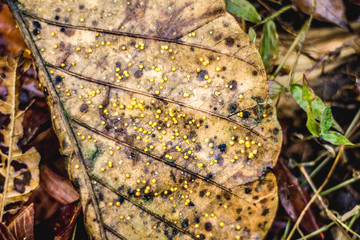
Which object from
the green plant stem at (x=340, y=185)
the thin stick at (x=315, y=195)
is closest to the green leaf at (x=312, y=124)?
the thin stick at (x=315, y=195)

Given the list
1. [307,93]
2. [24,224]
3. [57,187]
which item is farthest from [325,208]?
[24,224]

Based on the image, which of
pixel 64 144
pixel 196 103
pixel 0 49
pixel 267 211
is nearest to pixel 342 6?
pixel 196 103

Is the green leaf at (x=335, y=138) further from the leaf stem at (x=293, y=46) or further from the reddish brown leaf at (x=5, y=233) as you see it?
the reddish brown leaf at (x=5, y=233)

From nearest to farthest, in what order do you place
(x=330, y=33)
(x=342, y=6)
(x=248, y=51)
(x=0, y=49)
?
1. (x=248, y=51)
2. (x=0, y=49)
3. (x=342, y=6)
4. (x=330, y=33)

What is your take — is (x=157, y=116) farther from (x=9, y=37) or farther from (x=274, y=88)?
(x=9, y=37)

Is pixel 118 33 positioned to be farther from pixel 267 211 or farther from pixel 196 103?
pixel 267 211

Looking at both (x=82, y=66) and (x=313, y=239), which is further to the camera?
(x=313, y=239)
